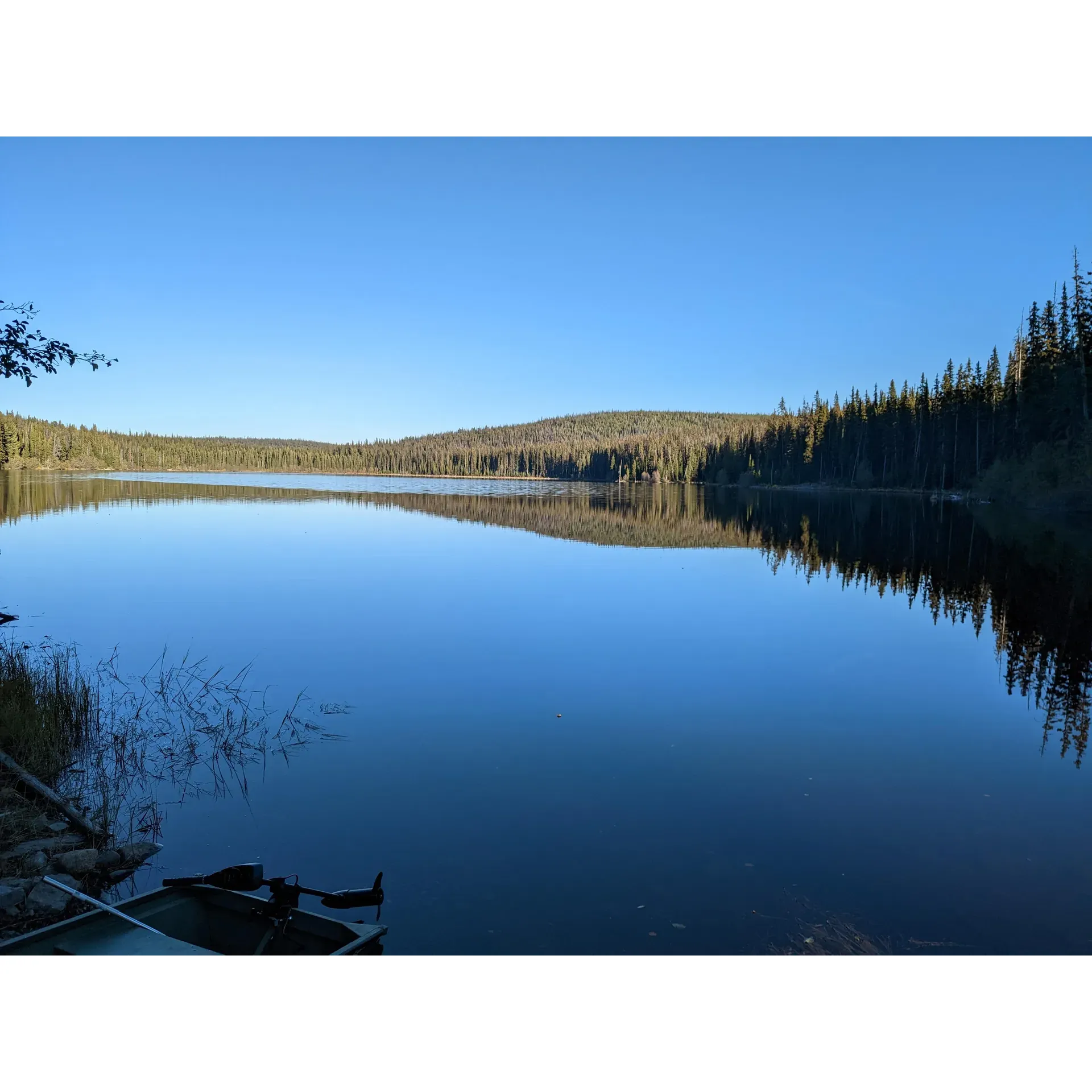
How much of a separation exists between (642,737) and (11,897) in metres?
5.73

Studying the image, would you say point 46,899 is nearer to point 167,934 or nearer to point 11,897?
point 11,897

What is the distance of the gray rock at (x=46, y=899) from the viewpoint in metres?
4.93

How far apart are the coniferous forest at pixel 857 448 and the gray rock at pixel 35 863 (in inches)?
1915

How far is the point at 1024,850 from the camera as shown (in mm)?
6113

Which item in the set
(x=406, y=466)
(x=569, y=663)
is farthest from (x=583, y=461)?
(x=569, y=663)

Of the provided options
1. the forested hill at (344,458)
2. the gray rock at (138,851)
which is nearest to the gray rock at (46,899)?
the gray rock at (138,851)

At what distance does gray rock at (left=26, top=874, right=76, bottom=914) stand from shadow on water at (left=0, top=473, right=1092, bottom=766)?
9110mm

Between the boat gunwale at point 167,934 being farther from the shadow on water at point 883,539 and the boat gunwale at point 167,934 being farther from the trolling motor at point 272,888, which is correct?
the shadow on water at point 883,539

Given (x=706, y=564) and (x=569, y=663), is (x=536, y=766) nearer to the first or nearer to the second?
(x=569, y=663)

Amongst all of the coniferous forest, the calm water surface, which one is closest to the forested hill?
the coniferous forest

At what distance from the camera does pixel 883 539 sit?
3228 cm

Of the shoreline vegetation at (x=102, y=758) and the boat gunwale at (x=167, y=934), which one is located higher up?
the boat gunwale at (x=167, y=934)

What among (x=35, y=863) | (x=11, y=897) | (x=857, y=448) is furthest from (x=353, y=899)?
(x=857, y=448)

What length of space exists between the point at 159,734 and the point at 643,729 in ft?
17.4
